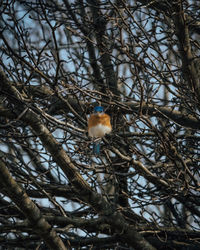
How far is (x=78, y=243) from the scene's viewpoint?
5.11 m

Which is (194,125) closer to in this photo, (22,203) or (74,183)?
(74,183)

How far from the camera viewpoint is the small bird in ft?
13.2

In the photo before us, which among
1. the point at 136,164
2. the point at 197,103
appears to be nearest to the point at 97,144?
the point at 136,164

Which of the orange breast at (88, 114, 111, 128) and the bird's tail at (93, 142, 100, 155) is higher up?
the orange breast at (88, 114, 111, 128)

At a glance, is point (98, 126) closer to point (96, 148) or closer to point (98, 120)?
point (98, 120)

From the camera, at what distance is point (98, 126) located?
13.2ft

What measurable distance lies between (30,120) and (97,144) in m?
0.76

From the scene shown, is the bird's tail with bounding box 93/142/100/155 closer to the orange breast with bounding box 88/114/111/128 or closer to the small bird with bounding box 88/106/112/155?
the small bird with bounding box 88/106/112/155

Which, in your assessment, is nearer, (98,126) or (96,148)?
(98,126)

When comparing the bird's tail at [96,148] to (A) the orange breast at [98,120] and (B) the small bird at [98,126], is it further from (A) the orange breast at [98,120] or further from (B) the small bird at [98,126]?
(A) the orange breast at [98,120]

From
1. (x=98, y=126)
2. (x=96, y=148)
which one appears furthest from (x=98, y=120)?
(x=96, y=148)

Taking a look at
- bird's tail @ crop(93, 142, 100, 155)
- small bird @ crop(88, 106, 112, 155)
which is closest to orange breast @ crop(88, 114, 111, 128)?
small bird @ crop(88, 106, 112, 155)

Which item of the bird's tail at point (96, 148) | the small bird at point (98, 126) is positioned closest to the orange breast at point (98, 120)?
the small bird at point (98, 126)

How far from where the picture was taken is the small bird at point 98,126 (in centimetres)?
404
